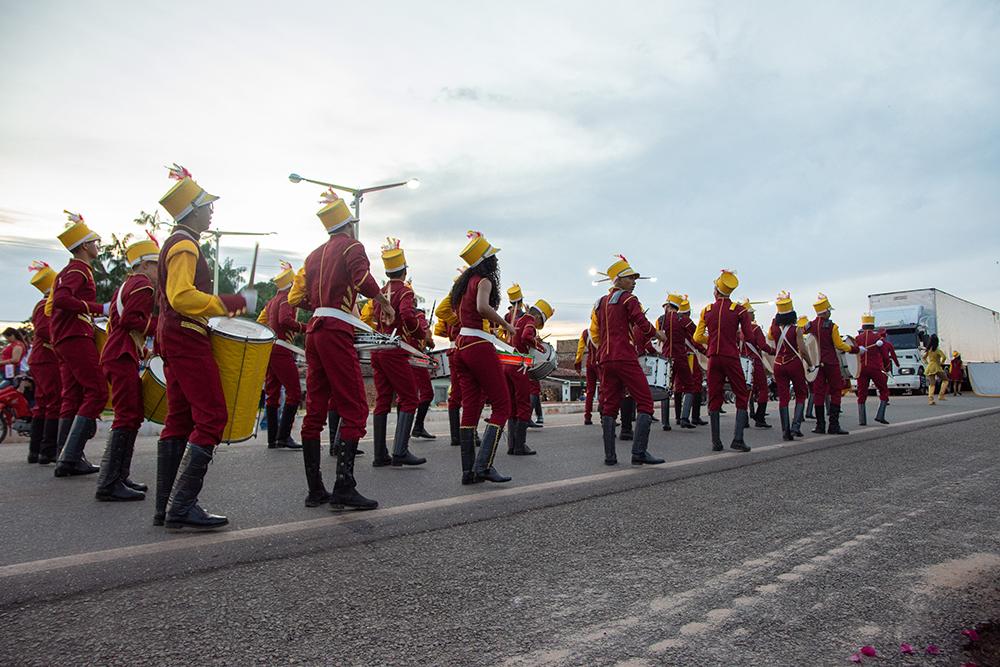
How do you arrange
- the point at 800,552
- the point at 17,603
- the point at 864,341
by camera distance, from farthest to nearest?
the point at 864,341 < the point at 800,552 < the point at 17,603

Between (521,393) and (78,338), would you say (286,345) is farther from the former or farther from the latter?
(521,393)

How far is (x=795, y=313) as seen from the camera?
37.6 feet

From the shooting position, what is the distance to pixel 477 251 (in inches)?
240

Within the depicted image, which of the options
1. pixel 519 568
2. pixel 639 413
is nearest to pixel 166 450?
pixel 519 568

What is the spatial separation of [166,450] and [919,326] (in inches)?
1280

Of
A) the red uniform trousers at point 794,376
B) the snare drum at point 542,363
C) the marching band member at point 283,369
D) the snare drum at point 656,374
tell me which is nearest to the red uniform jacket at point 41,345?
the marching band member at point 283,369

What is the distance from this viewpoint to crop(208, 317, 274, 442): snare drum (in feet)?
14.9

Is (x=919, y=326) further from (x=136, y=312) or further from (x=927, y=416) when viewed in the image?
(x=136, y=312)

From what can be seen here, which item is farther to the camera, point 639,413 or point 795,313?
point 795,313

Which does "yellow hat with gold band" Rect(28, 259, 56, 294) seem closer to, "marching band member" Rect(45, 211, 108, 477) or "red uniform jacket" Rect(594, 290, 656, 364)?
"marching band member" Rect(45, 211, 108, 477)

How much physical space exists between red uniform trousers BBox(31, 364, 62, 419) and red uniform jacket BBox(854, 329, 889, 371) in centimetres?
1349

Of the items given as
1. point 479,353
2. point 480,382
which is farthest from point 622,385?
point 479,353

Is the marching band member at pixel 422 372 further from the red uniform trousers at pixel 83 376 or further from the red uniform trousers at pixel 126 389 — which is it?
the red uniform trousers at pixel 83 376

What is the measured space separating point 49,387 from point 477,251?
5.02m
